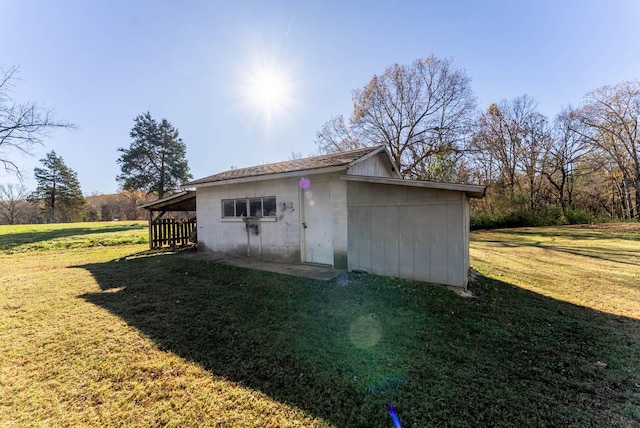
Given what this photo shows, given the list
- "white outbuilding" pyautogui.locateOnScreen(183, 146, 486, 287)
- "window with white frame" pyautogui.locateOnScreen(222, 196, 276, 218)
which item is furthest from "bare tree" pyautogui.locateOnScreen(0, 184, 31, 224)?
"white outbuilding" pyautogui.locateOnScreen(183, 146, 486, 287)

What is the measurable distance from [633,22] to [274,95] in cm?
1495

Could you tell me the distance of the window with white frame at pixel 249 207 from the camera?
7828 millimetres

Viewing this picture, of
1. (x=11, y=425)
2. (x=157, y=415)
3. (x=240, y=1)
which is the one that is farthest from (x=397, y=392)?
(x=240, y=1)

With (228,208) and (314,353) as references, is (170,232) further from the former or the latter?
(314,353)

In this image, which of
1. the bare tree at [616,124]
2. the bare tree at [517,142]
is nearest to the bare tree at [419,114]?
the bare tree at [517,142]

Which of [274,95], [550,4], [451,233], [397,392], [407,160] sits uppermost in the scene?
[550,4]

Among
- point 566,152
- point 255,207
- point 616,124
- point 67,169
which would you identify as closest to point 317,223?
point 255,207

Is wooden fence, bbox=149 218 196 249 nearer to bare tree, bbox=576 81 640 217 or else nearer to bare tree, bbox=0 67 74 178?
bare tree, bbox=0 67 74 178

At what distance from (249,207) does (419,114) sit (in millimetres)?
17588

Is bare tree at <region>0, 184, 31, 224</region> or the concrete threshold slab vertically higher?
bare tree at <region>0, 184, 31, 224</region>

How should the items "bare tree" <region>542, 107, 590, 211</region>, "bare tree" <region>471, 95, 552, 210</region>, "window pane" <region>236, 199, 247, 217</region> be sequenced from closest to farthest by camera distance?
1. "window pane" <region>236, 199, 247, 217</region>
2. "bare tree" <region>542, 107, 590, 211</region>
3. "bare tree" <region>471, 95, 552, 210</region>

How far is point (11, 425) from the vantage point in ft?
6.70

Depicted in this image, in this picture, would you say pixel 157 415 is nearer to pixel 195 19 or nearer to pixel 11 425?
pixel 11 425

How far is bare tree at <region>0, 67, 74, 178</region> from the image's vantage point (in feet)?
33.4
